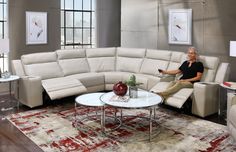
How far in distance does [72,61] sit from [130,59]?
4.21 ft

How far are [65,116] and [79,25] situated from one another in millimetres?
3838

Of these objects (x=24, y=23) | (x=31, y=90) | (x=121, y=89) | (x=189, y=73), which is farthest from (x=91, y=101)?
(x=24, y=23)

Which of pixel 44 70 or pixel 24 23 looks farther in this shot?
pixel 24 23

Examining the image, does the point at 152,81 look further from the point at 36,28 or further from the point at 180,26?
the point at 36,28

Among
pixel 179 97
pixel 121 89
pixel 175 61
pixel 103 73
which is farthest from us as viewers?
pixel 103 73

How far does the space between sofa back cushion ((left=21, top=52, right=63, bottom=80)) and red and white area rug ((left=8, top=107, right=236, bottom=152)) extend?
833 millimetres

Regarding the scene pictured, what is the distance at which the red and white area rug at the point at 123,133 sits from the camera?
133 inches

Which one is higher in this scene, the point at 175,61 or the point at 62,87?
the point at 175,61

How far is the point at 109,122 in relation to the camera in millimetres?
4250

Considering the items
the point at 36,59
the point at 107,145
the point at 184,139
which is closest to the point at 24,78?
the point at 36,59

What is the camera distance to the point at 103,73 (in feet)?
19.7

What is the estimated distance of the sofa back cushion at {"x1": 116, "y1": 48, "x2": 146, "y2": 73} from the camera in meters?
6.16

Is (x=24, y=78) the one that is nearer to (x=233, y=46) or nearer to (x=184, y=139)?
(x=184, y=139)

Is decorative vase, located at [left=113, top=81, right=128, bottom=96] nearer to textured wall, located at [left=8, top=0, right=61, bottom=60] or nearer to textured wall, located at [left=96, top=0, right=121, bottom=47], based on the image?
textured wall, located at [left=8, top=0, right=61, bottom=60]
